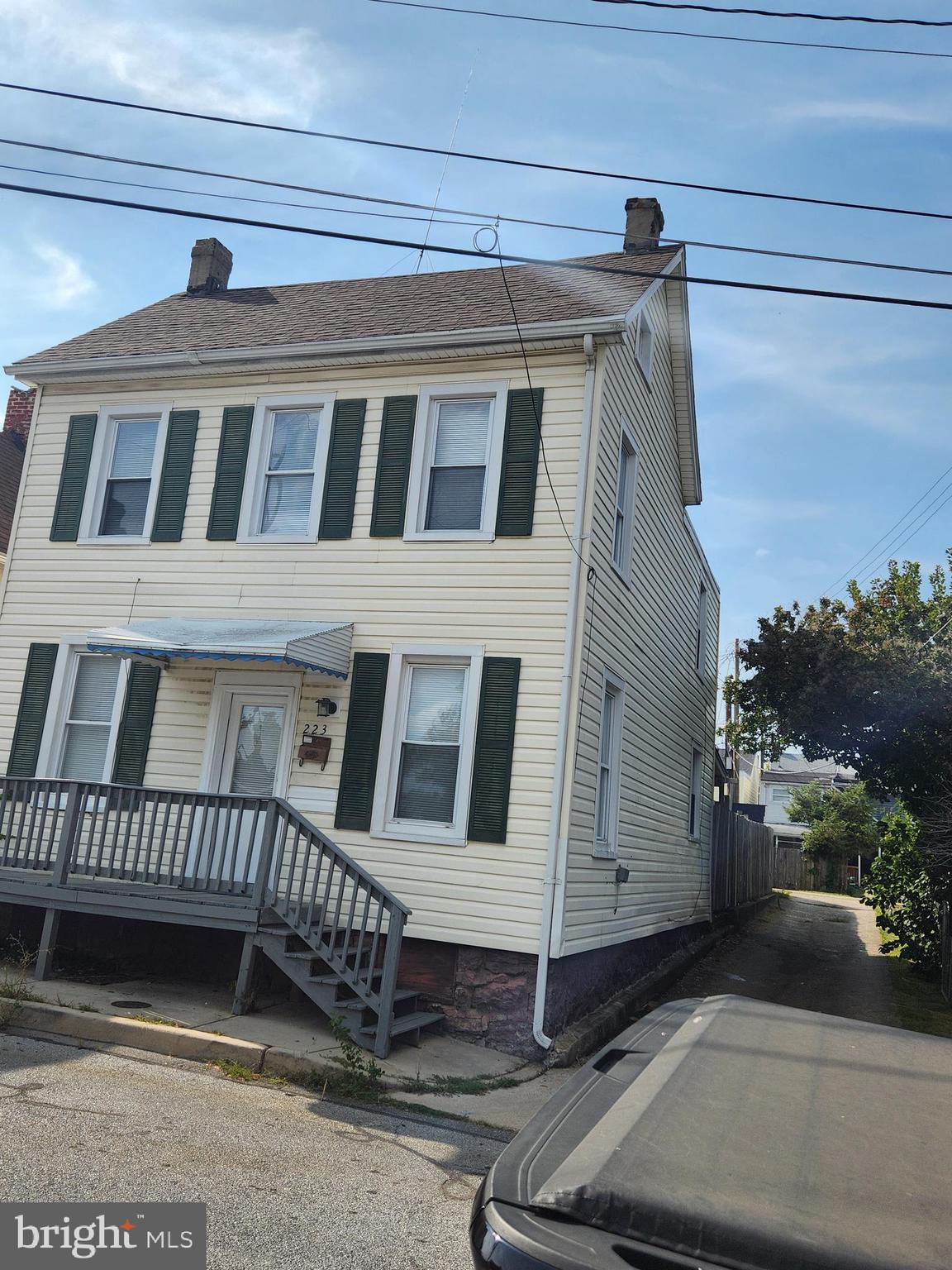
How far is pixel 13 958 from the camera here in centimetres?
988

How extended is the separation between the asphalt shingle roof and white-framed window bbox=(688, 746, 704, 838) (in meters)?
8.22

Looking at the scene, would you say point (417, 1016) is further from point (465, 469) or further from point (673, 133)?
point (673, 133)

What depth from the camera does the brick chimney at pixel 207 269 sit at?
1439cm

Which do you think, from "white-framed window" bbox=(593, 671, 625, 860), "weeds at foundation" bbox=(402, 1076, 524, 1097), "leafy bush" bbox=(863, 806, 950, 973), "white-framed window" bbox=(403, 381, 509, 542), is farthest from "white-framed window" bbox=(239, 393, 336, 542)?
"leafy bush" bbox=(863, 806, 950, 973)

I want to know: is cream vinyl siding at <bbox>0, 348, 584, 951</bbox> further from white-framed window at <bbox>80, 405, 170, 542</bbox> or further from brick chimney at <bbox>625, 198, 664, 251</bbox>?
brick chimney at <bbox>625, 198, 664, 251</bbox>

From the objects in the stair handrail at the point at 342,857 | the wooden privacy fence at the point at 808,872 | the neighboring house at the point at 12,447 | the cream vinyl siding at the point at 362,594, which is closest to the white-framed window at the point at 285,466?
the cream vinyl siding at the point at 362,594

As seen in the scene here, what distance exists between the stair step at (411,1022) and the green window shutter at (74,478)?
6.82 m

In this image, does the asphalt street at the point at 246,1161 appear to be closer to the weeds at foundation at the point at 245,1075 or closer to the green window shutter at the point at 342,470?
the weeds at foundation at the point at 245,1075

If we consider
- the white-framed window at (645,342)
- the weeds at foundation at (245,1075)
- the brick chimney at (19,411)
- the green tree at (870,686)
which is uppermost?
the brick chimney at (19,411)

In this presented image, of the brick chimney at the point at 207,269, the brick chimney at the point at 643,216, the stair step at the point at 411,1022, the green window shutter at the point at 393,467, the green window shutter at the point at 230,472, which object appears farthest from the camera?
the brick chimney at the point at 207,269

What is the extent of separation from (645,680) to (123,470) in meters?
6.88

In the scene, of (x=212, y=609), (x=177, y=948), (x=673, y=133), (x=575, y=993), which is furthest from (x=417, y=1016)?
(x=673, y=133)

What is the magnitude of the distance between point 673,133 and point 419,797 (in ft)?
20.4

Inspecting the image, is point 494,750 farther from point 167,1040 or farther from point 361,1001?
point 167,1040
